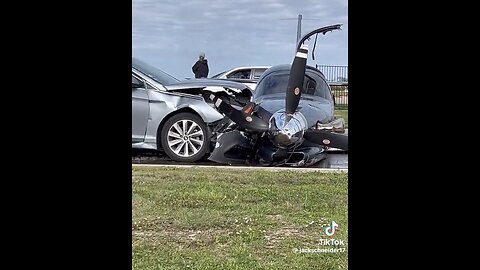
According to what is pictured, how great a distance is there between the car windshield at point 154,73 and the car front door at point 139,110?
0.15ft

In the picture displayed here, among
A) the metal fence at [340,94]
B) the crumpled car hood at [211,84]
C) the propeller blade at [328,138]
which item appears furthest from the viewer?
the crumpled car hood at [211,84]

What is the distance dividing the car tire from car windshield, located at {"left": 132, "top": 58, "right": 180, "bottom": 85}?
178 millimetres

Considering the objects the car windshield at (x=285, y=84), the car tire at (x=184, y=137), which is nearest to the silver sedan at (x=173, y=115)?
the car tire at (x=184, y=137)

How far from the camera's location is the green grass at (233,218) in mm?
2289

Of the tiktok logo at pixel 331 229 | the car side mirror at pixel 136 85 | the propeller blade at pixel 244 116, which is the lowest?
the tiktok logo at pixel 331 229

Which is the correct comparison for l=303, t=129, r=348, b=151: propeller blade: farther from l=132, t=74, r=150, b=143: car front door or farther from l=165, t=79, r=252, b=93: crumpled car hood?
l=132, t=74, r=150, b=143: car front door

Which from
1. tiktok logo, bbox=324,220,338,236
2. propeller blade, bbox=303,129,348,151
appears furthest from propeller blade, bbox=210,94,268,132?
tiktok logo, bbox=324,220,338,236

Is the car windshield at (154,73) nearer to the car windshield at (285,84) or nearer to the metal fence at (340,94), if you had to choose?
the car windshield at (285,84)

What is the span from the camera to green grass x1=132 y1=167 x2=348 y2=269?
7.51 ft
